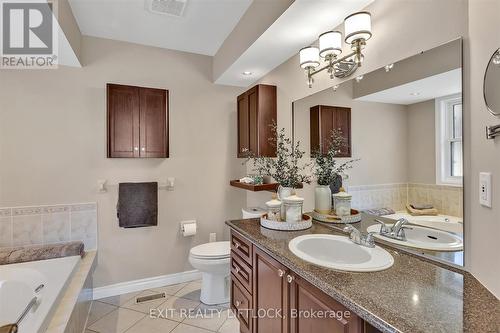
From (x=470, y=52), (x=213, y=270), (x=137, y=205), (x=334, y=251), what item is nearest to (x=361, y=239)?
(x=334, y=251)

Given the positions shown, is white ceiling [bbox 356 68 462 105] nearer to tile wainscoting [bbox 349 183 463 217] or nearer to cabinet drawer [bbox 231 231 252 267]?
tile wainscoting [bbox 349 183 463 217]

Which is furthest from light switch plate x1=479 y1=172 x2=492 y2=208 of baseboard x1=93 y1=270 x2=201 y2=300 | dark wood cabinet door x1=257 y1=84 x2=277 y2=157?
baseboard x1=93 y1=270 x2=201 y2=300

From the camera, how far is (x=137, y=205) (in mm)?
2654

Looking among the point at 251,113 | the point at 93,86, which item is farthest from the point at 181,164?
the point at 93,86

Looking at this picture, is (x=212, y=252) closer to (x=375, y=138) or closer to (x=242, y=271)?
(x=242, y=271)

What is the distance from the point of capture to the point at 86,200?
2609mm

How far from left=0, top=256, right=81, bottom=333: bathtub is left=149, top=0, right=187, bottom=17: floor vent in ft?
7.39

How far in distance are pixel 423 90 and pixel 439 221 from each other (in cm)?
67

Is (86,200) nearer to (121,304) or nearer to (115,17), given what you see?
(121,304)

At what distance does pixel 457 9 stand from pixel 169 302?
2.97 meters

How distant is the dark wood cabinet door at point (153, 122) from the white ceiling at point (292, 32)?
0.76 metres

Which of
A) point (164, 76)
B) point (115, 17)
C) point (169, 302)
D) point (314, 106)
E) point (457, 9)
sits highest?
point (115, 17)

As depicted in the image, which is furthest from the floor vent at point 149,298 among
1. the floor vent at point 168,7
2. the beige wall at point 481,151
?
the floor vent at point 168,7

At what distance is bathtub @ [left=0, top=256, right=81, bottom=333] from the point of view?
60.2 inches
